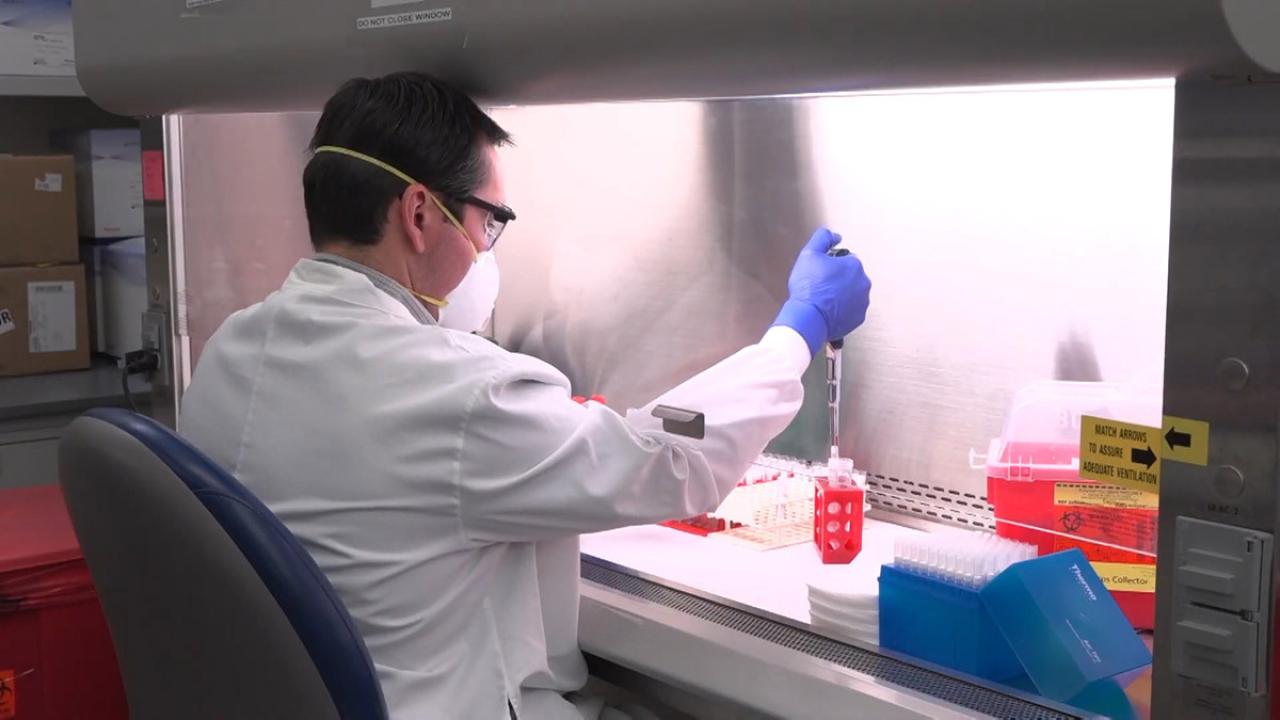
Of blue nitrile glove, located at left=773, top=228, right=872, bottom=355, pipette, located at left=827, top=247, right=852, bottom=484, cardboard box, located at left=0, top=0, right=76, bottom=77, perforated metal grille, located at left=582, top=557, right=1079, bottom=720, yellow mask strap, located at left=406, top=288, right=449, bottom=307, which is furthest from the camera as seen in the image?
cardboard box, located at left=0, top=0, right=76, bottom=77

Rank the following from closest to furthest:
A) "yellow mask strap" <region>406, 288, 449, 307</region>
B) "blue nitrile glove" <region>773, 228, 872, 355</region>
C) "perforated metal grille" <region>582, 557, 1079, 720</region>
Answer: "perforated metal grille" <region>582, 557, 1079, 720</region> → "yellow mask strap" <region>406, 288, 449, 307</region> → "blue nitrile glove" <region>773, 228, 872, 355</region>

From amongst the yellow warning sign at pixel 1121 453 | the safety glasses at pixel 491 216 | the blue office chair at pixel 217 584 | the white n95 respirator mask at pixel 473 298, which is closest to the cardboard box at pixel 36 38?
the white n95 respirator mask at pixel 473 298

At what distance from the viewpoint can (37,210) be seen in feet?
10.6

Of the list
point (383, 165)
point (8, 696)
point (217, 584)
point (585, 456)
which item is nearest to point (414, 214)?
point (383, 165)

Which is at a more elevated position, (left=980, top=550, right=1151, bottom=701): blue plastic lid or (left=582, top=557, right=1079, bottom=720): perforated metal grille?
(left=980, top=550, right=1151, bottom=701): blue plastic lid

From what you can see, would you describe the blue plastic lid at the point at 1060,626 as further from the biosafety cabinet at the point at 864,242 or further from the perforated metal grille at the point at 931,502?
the perforated metal grille at the point at 931,502

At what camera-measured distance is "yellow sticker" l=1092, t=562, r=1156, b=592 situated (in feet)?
4.84

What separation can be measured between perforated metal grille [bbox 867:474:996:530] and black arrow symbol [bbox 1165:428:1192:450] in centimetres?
63

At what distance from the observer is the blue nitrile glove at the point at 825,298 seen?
167cm

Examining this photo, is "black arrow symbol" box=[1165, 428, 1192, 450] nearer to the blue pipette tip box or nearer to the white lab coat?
the blue pipette tip box

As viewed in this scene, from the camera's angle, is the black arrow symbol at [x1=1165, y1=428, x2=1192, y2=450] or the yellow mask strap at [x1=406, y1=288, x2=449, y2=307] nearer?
the black arrow symbol at [x1=1165, y1=428, x2=1192, y2=450]

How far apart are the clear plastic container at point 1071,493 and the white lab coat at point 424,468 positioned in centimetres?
41

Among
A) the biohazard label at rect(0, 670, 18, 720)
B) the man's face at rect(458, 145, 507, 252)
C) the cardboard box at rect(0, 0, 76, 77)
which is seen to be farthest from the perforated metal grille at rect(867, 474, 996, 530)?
the cardboard box at rect(0, 0, 76, 77)

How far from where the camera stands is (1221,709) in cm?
107
